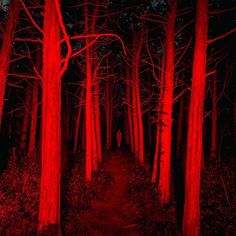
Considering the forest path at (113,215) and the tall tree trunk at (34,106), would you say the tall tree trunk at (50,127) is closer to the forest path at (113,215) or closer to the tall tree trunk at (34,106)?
the forest path at (113,215)

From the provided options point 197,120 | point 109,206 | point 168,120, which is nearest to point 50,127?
point 197,120

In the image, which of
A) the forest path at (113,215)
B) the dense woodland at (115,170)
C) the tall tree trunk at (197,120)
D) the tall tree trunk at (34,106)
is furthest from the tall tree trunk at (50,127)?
the tall tree trunk at (34,106)

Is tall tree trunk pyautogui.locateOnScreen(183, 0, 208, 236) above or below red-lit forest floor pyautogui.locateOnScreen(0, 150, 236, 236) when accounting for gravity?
above

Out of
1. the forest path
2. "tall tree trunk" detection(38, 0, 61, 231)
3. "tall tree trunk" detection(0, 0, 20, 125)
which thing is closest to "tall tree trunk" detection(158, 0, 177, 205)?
the forest path

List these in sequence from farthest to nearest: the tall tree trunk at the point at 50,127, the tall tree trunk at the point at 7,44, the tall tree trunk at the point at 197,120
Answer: the tall tree trunk at the point at 7,44 < the tall tree trunk at the point at 197,120 < the tall tree trunk at the point at 50,127

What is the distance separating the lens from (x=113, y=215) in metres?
9.85

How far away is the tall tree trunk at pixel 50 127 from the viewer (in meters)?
6.62

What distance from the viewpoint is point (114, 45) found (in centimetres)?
2205

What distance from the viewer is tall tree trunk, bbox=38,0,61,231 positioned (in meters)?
6.62

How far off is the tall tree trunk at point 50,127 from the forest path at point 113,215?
1.72m

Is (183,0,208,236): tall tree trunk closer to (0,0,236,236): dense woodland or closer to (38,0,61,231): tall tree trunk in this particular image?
(0,0,236,236): dense woodland

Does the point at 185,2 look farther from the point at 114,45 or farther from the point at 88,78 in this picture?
the point at 114,45

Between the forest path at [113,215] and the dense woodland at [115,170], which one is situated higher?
the dense woodland at [115,170]

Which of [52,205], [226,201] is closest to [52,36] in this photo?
[52,205]
